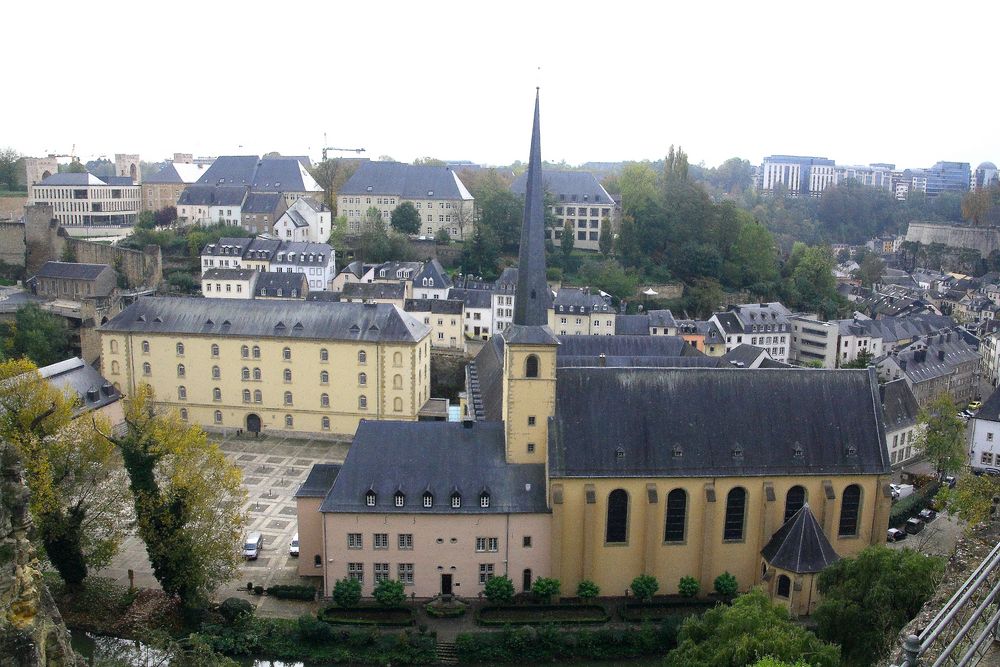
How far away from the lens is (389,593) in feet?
113

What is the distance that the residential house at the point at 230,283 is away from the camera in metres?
78.3

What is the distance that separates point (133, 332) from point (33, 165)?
63.9 m

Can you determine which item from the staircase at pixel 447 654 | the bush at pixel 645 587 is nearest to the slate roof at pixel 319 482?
the staircase at pixel 447 654

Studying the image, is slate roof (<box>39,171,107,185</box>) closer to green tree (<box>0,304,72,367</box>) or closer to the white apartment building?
the white apartment building

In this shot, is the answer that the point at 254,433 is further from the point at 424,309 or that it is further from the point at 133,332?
the point at 424,309

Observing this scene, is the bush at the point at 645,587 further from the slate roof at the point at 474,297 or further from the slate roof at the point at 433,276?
the slate roof at the point at 433,276

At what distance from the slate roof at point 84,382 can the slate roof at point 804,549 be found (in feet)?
133

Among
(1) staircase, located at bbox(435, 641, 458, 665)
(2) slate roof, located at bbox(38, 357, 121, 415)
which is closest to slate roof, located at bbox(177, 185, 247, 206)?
(2) slate roof, located at bbox(38, 357, 121, 415)

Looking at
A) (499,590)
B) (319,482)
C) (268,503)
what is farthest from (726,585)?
(268,503)

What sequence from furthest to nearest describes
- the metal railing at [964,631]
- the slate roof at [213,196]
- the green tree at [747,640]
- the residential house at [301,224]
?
1. the slate roof at [213,196]
2. the residential house at [301,224]
3. the green tree at [747,640]
4. the metal railing at [964,631]

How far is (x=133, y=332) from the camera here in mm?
58375

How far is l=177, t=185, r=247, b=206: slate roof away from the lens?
98500mm

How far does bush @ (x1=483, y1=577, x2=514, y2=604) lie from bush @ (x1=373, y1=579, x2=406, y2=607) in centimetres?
354

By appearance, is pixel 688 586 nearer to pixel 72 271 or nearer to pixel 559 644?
pixel 559 644
